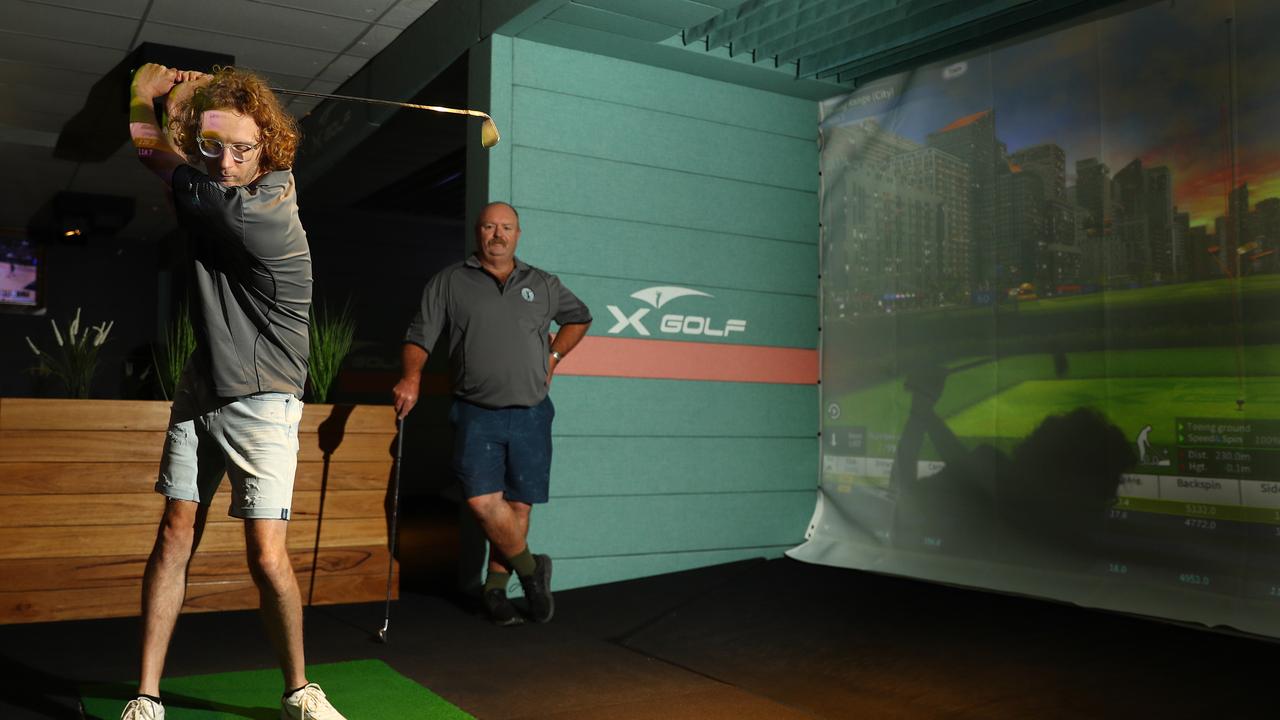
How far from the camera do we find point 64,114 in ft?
22.7

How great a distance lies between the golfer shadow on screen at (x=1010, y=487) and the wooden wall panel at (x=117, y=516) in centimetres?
258

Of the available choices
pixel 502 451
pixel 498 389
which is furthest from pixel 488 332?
pixel 502 451

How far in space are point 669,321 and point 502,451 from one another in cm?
133

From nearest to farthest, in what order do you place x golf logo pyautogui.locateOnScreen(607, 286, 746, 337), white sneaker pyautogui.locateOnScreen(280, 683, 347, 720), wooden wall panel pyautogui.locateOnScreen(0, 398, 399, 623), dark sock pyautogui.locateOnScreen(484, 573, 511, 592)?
white sneaker pyautogui.locateOnScreen(280, 683, 347, 720)
wooden wall panel pyautogui.locateOnScreen(0, 398, 399, 623)
dark sock pyautogui.locateOnScreen(484, 573, 511, 592)
x golf logo pyautogui.locateOnScreen(607, 286, 746, 337)

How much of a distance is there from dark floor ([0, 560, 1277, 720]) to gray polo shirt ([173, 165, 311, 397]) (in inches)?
40.5

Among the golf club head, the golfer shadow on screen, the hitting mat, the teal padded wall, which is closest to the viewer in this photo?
the hitting mat

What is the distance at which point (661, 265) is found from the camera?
4820 millimetres

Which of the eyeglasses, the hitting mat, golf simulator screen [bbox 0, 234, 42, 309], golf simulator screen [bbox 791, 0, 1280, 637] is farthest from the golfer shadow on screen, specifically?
golf simulator screen [bbox 0, 234, 42, 309]

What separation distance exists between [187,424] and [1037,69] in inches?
147

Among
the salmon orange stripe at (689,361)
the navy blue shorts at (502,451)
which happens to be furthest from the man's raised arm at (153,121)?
the salmon orange stripe at (689,361)

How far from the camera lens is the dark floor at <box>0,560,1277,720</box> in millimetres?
2703

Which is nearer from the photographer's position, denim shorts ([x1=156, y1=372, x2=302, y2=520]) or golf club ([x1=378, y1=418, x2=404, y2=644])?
denim shorts ([x1=156, y1=372, x2=302, y2=520])

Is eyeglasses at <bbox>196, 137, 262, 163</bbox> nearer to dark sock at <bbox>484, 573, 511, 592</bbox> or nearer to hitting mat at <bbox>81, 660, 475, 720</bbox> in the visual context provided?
hitting mat at <bbox>81, 660, 475, 720</bbox>

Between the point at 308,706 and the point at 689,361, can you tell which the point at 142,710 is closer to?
the point at 308,706
